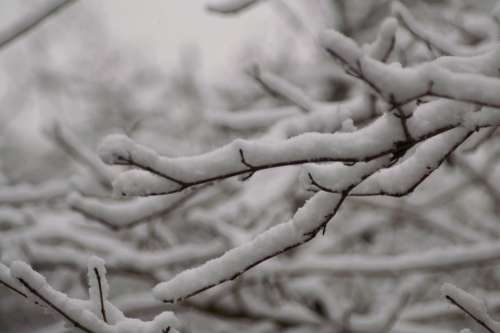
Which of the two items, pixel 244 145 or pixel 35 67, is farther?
pixel 35 67

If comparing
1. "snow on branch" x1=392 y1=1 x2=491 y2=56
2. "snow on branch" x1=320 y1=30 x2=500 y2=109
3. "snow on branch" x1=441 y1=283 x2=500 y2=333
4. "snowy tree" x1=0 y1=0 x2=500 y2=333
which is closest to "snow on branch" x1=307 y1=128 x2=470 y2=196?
"snowy tree" x1=0 y1=0 x2=500 y2=333

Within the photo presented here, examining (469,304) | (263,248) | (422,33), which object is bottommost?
(469,304)

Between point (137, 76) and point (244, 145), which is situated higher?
point (137, 76)

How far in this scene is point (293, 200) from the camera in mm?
3086

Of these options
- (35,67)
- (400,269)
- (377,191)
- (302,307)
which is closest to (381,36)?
(377,191)

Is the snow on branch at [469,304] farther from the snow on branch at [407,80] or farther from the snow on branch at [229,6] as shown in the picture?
the snow on branch at [229,6]

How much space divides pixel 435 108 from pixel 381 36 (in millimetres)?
652

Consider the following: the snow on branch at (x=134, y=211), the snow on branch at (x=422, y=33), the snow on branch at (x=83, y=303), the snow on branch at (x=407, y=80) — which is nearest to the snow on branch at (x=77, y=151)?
the snow on branch at (x=134, y=211)

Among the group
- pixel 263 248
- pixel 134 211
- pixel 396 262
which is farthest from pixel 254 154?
pixel 396 262

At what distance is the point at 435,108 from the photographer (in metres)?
0.95

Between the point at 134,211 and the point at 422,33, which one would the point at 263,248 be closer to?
the point at 134,211

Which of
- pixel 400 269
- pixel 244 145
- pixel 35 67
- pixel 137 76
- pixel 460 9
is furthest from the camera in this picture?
pixel 35 67

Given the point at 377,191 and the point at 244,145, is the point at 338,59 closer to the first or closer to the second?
the point at 244,145

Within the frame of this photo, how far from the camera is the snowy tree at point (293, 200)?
933mm
